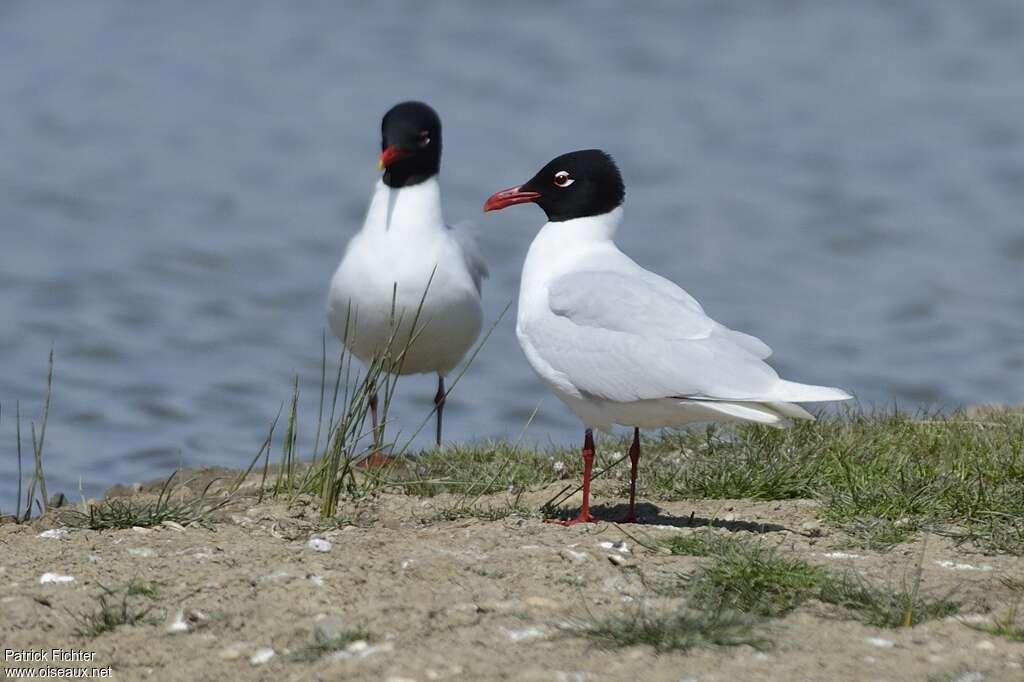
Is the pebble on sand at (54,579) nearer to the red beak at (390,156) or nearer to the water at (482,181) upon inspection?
the water at (482,181)

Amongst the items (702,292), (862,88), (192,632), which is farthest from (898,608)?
(862,88)

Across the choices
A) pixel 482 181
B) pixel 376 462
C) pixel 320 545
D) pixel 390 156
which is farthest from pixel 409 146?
pixel 482 181

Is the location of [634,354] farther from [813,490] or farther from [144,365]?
[144,365]

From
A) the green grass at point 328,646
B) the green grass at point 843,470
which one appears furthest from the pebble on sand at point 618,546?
the green grass at point 328,646

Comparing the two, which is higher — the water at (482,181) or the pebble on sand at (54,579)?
the water at (482,181)

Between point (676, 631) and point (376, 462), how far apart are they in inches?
120

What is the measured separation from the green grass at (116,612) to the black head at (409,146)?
12.3ft

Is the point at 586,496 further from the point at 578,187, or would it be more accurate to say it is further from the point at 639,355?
the point at 578,187

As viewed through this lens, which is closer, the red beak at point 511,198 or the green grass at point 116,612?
the green grass at point 116,612

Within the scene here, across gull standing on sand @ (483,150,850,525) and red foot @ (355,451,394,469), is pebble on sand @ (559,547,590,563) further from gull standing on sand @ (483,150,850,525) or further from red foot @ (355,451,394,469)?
red foot @ (355,451,394,469)

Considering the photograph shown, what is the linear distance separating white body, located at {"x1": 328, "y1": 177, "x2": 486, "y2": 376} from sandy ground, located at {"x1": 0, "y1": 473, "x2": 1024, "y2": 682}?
2206 mm

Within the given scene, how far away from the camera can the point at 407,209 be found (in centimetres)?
802

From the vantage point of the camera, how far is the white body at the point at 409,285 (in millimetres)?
7699

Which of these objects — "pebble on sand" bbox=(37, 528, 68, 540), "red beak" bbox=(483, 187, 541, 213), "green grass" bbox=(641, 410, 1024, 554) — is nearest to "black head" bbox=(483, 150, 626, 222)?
"red beak" bbox=(483, 187, 541, 213)
